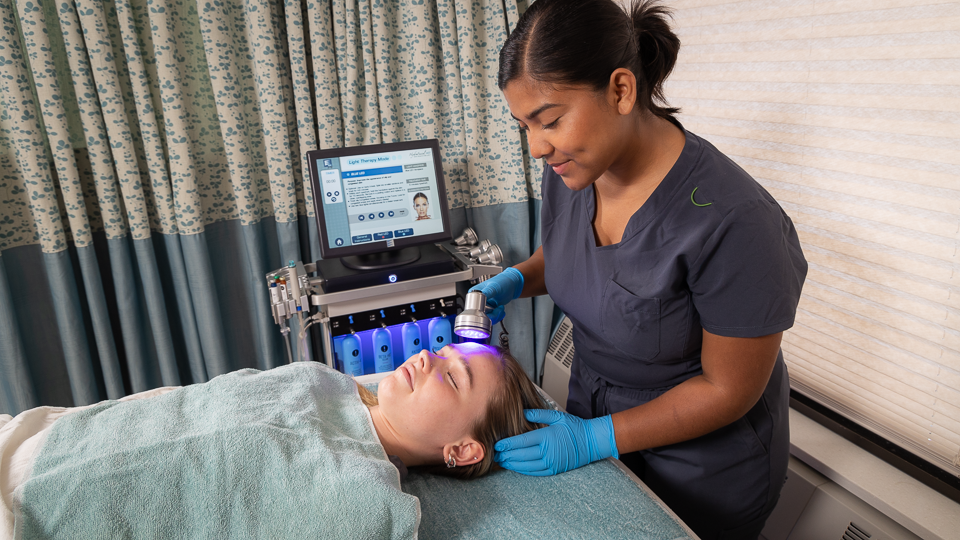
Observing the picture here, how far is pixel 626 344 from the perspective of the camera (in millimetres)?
1084

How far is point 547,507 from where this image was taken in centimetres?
103

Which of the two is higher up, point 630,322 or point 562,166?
point 562,166

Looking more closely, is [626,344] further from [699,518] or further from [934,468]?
[934,468]

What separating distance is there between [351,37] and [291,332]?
1145 mm

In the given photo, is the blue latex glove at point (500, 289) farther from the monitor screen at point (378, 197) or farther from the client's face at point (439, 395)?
the monitor screen at point (378, 197)

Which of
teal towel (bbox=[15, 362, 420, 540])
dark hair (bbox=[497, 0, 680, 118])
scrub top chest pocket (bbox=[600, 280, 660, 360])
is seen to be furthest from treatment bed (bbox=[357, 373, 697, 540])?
dark hair (bbox=[497, 0, 680, 118])

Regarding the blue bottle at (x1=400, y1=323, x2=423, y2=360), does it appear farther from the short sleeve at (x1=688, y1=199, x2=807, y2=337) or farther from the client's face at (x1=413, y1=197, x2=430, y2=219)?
the short sleeve at (x1=688, y1=199, x2=807, y2=337)

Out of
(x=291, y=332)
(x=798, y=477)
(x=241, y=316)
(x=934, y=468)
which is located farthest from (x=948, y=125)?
(x=241, y=316)

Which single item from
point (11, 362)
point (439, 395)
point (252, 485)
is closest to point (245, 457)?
point (252, 485)

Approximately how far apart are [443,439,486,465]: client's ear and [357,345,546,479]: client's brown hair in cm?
1

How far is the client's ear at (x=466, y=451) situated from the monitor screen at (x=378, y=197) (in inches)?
35.2

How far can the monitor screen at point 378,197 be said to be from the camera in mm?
1818

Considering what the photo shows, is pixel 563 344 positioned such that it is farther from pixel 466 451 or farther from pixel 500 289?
pixel 466 451

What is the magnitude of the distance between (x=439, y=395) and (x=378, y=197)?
91 centimetres
